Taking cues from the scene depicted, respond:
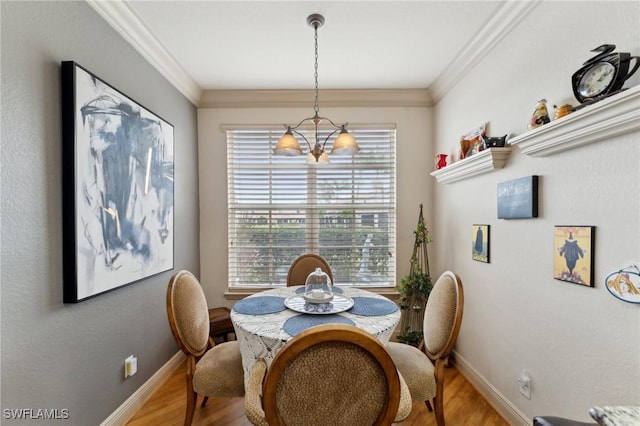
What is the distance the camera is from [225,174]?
10.5 feet

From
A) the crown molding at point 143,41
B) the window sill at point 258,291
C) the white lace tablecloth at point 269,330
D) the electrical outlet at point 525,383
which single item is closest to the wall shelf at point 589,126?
the white lace tablecloth at point 269,330

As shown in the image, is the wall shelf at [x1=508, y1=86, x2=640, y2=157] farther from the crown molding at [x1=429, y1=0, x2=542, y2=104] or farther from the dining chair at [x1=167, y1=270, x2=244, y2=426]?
the dining chair at [x1=167, y1=270, x2=244, y2=426]

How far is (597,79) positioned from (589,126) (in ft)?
0.72

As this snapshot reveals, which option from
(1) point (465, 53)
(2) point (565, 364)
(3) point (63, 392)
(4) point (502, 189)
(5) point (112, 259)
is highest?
(1) point (465, 53)

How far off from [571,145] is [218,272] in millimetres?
3104

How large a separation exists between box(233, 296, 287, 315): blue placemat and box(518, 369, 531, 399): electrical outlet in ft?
5.06

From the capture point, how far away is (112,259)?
5.89ft

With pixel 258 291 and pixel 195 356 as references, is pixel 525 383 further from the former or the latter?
pixel 258 291

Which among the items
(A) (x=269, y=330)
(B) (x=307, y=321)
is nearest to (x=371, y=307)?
(B) (x=307, y=321)

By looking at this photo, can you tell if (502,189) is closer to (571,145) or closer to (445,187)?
(571,145)

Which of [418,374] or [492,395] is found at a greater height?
[418,374]

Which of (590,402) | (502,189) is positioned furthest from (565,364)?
(502,189)

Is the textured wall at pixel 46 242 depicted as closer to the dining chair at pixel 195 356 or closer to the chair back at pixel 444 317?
the dining chair at pixel 195 356

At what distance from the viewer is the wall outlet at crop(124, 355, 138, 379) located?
197 centimetres
